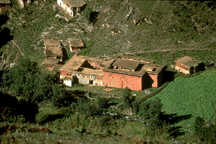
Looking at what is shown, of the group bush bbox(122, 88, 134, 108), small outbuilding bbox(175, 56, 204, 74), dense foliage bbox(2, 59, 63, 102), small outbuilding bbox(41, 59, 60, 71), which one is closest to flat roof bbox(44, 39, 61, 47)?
small outbuilding bbox(41, 59, 60, 71)

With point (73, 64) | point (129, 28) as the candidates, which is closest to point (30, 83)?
point (73, 64)

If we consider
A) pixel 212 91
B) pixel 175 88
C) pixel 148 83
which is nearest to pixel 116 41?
pixel 148 83

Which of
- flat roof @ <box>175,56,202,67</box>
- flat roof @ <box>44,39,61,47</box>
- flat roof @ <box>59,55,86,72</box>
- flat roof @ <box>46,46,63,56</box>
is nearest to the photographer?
flat roof @ <box>175,56,202,67</box>

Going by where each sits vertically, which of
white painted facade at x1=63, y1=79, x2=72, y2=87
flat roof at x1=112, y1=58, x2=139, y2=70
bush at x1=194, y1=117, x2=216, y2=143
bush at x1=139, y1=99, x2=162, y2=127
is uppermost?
flat roof at x1=112, y1=58, x2=139, y2=70

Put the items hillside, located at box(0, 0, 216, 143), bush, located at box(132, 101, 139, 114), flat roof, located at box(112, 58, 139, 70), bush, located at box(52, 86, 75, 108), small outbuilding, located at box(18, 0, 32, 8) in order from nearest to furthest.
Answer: hillside, located at box(0, 0, 216, 143), bush, located at box(132, 101, 139, 114), bush, located at box(52, 86, 75, 108), flat roof, located at box(112, 58, 139, 70), small outbuilding, located at box(18, 0, 32, 8)

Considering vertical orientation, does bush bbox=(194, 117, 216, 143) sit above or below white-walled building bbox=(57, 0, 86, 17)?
below

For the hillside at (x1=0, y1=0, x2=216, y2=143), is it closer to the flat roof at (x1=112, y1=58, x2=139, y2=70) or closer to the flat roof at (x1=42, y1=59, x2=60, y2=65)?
the flat roof at (x1=42, y1=59, x2=60, y2=65)

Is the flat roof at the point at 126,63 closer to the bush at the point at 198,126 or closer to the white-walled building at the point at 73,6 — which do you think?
the bush at the point at 198,126

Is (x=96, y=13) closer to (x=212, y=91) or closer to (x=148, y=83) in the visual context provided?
(x=148, y=83)

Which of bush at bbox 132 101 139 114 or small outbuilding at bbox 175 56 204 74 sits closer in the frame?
bush at bbox 132 101 139 114
